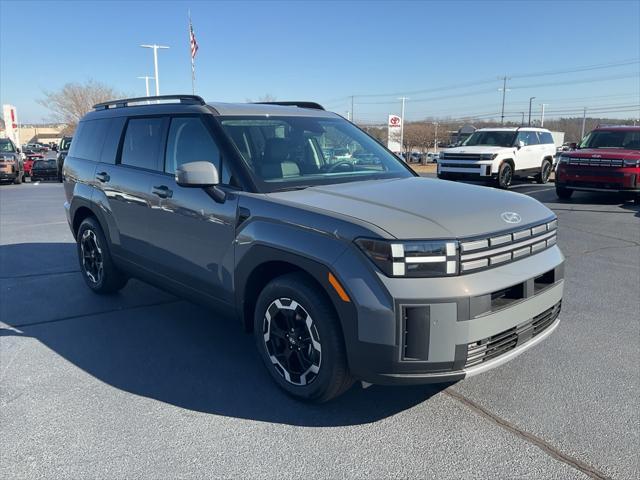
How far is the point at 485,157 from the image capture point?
1611cm

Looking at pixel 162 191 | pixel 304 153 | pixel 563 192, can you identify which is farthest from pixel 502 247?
pixel 563 192

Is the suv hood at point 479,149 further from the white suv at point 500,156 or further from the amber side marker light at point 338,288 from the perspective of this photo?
the amber side marker light at point 338,288

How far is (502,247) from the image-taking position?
3.01 meters

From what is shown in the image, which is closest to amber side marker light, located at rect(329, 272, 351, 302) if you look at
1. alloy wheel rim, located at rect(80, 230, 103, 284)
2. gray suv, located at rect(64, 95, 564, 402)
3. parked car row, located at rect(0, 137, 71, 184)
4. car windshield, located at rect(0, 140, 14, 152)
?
gray suv, located at rect(64, 95, 564, 402)

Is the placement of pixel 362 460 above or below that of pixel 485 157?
below

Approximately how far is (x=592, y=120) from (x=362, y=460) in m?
94.3

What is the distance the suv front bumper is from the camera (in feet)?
9.01

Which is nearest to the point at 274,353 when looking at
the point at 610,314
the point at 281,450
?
the point at 281,450

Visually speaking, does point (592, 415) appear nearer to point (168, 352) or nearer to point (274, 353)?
point (274, 353)

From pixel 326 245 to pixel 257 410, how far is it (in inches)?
46.6

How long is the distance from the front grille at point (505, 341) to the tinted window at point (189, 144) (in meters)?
2.13

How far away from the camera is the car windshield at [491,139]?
17328 millimetres

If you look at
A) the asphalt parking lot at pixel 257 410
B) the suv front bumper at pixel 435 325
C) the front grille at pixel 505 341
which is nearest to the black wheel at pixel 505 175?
the asphalt parking lot at pixel 257 410

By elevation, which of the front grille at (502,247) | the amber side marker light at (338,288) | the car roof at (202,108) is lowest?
the amber side marker light at (338,288)
